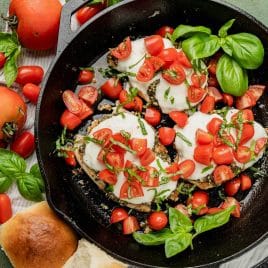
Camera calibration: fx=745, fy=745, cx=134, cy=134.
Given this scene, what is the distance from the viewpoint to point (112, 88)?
345cm

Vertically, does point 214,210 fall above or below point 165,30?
Answer: below

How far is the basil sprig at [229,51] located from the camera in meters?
3.30

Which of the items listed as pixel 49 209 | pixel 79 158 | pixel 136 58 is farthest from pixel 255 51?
pixel 49 209

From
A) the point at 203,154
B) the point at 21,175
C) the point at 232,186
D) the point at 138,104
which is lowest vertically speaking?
the point at 232,186

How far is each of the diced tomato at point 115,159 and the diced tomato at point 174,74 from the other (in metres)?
0.41

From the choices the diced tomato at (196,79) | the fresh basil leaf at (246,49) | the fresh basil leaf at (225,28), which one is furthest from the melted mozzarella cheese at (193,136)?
the fresh basil leaf at (225,28)

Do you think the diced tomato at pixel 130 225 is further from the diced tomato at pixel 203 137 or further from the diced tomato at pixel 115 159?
the diced tomato at pixel 203 137

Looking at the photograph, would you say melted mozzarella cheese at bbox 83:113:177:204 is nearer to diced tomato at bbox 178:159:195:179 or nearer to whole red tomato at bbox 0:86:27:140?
diced tomato at bbox 178:159:195:179

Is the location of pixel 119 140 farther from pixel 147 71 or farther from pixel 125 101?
pixel 147 71

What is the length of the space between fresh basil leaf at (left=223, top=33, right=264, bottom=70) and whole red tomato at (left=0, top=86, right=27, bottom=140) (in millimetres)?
971

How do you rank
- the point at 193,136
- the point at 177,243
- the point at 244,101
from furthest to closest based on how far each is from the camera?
the point at 244,101, the point at 193,136, the point at 177,243

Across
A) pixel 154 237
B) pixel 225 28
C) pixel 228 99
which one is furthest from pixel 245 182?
pixel 225 28

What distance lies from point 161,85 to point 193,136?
0.90ft

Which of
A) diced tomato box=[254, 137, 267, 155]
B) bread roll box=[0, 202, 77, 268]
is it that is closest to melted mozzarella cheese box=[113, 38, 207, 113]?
diced tomato box=[254, 137, 267, 155]
